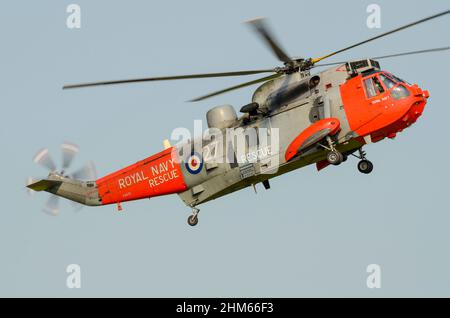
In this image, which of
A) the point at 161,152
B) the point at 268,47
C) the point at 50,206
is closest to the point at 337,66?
the point at 268,47

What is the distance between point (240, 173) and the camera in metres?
26.9

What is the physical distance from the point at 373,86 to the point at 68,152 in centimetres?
1119

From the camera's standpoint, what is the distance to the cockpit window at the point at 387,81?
24969mm

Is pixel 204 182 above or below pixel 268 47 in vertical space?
below

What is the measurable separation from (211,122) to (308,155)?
12.5 feet

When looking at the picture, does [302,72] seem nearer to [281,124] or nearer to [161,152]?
[281,124]

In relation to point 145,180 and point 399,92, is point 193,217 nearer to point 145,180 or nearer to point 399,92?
point 145,180

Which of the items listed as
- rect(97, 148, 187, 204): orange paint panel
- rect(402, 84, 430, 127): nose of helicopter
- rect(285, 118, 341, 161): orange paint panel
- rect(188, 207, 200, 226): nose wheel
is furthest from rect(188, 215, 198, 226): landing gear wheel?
rect(402, 84, 430, 127): nose of helicopter

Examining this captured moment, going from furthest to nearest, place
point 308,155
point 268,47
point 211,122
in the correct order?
point 211,122
point 308,155
point 268,47

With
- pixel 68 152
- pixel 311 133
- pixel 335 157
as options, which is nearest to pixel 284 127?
pixel 311 133

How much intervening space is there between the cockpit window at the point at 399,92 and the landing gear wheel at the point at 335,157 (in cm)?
241

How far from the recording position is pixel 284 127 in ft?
85.3

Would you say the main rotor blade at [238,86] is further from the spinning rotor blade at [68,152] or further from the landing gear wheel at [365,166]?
the spinning rotor blade at [68,152]
